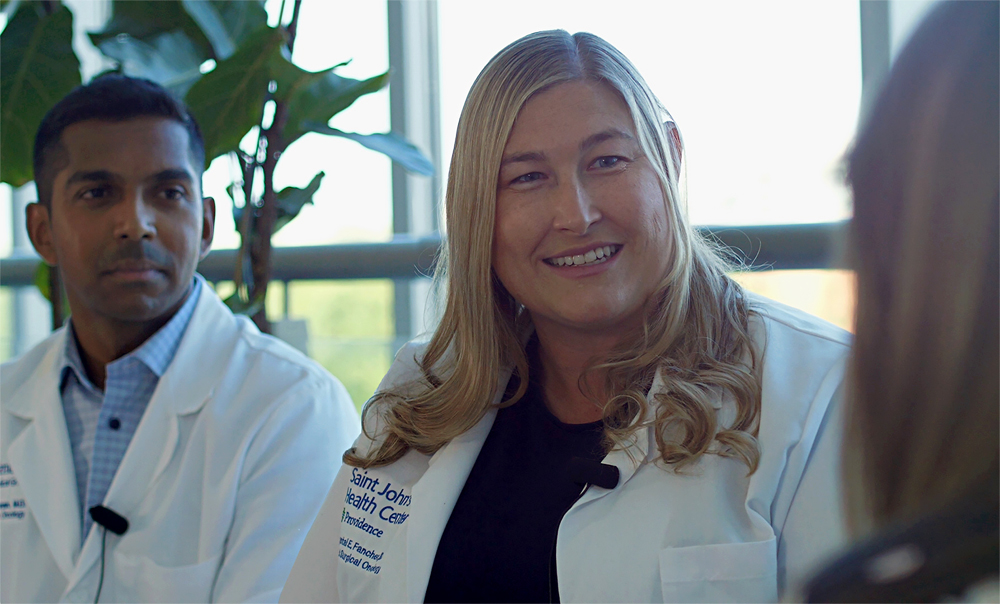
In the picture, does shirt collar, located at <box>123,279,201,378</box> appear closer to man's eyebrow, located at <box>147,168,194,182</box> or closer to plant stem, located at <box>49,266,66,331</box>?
man's eyebrow, located at <box>147,168,194,182</box>

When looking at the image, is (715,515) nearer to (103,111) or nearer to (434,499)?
(434,499)

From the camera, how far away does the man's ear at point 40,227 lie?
1.74 meters

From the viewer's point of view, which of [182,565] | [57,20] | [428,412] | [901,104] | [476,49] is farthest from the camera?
[476,49]

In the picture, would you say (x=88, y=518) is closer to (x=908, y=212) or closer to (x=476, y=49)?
(x=908, y=212)

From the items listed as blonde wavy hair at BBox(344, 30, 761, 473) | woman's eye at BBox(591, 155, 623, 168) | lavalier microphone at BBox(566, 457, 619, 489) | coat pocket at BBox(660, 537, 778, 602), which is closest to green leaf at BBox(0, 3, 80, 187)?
blonde wavy hair at BBox(344, 30, 761, 473)

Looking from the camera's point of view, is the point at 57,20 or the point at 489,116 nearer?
the point at 489,116

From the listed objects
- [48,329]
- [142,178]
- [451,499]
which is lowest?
[48,329]

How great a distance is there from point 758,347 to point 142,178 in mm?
1277

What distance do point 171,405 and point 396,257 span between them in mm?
555

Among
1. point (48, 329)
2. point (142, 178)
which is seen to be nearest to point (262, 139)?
point (142, 178)

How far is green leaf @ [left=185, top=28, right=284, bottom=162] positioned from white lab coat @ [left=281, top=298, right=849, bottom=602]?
1.12 metres

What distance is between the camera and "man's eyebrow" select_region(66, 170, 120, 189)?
161 cm

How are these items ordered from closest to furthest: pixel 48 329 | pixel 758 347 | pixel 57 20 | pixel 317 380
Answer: pixel 758 347 < pixel 317 380 < pixel 57 20 < pixel 48 329

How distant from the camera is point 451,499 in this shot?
119 cm
